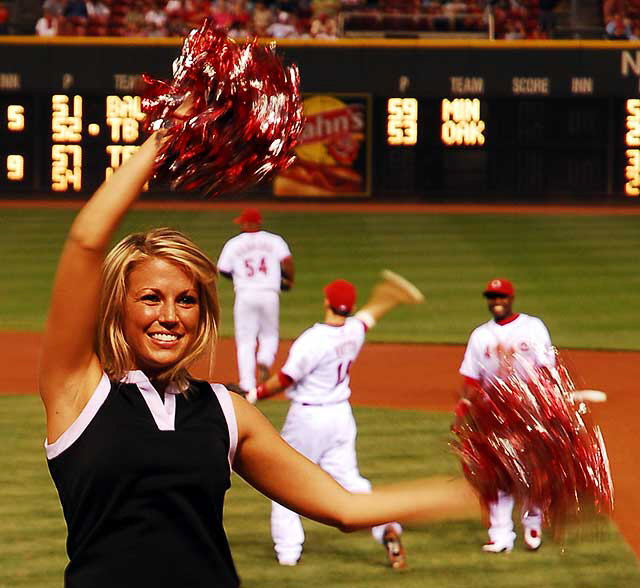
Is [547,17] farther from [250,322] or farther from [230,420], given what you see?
[230,420]

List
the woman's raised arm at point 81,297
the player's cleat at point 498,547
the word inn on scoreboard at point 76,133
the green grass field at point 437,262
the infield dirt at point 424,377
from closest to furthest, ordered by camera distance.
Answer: the woman's raised arm at point 81,297
the player's cleat at point 498,547
the infield dirt at point 424,377
the green grass field at point 437,262
the word inn on scoreboard at point 76,133

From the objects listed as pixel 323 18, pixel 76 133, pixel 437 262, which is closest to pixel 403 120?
pixel 323 18

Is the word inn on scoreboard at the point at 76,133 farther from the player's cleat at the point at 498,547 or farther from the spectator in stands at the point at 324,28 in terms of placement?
the player's cleat at the point at 498,547

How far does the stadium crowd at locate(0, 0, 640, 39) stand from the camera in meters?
24.2

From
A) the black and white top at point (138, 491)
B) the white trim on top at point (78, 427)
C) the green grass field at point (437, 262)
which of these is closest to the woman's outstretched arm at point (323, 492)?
the black and white top at point (138, 491)

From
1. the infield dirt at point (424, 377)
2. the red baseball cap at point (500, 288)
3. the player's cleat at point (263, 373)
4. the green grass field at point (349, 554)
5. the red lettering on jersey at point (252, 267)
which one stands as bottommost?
the green grass field at point (349, 554)

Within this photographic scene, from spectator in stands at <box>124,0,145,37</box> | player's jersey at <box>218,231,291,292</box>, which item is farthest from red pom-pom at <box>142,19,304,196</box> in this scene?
spectator in stands at <box>124,0,145,37</box>

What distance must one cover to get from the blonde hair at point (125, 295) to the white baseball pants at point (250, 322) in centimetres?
879

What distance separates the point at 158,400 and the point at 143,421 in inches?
2.2

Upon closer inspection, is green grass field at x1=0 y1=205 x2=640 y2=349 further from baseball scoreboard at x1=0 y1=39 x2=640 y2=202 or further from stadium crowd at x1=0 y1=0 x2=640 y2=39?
stadium crowd at x1=0 y1=0 x2=640 y2=39

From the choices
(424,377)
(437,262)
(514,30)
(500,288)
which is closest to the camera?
(500,288)

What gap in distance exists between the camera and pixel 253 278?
11.3 metres

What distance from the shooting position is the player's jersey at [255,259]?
1105cm

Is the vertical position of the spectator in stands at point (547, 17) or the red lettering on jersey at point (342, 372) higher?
the spectator in stands at point (547, 17)
